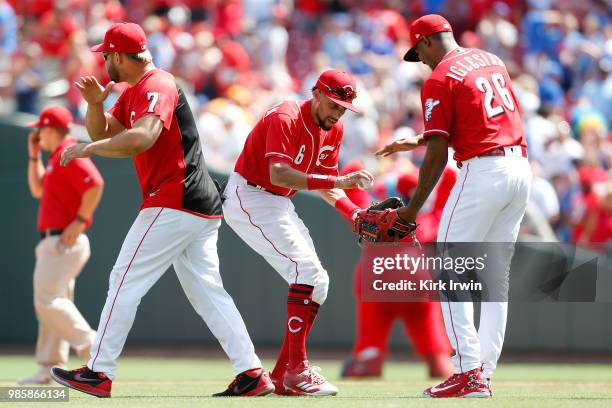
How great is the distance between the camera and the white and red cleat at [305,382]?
6.93 m

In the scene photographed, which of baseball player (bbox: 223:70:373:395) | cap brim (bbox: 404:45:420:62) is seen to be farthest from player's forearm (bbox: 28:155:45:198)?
cap brim (bbox: 404:45:420:62)

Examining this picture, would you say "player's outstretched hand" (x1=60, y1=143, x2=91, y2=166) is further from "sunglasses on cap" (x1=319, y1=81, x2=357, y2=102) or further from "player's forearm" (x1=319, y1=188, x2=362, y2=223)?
"player's forearm" (x1=319, y1=188, x2=362, y2=223)

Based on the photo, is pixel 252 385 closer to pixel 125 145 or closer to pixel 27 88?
pixel 125 145

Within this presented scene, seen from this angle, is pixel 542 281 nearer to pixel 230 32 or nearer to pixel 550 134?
pixel 550 134

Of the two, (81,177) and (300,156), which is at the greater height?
(300,156)

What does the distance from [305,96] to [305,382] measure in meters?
8.15

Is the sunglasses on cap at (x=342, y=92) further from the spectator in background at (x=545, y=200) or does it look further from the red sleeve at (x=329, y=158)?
the spectator in background at (x=545, y=200)

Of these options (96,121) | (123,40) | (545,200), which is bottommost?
(545,200)

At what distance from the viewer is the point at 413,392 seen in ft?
24.1

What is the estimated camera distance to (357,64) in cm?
Result: 1534

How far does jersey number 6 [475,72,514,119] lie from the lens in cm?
660

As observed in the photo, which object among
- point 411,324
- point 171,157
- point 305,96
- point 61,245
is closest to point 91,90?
point 171,157

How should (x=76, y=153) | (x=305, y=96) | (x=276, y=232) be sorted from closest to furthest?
1. (x=76, y=153)
2. (x=276, y=232)
3. (x=305, y=96)

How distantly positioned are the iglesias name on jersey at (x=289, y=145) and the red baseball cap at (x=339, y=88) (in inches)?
8.6
